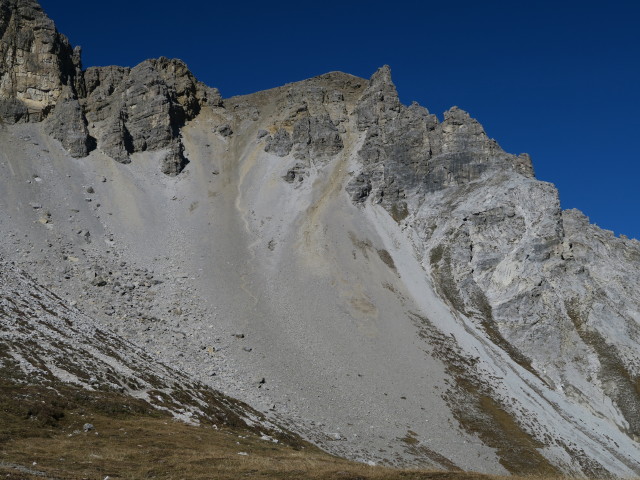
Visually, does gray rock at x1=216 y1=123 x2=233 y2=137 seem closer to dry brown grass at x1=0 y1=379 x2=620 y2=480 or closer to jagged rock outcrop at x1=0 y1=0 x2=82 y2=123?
jagged rock outcrop at x1=0 y1=0 x2=82 y2=123

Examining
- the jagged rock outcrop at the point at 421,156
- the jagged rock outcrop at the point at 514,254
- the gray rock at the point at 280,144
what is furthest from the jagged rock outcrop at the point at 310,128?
the jagged rock outcrop at the point at 514,254

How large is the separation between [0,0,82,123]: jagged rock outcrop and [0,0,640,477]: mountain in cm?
41

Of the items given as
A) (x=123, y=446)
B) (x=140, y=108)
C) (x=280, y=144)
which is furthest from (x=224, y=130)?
(x=123, y=446)

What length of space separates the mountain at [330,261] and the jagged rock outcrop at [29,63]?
0.41 metres

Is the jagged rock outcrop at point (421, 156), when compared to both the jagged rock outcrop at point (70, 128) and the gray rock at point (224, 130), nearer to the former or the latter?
the gray rock at point (224, 130)

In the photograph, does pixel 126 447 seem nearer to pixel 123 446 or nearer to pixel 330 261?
pixel 123 446

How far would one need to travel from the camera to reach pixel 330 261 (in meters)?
86.2

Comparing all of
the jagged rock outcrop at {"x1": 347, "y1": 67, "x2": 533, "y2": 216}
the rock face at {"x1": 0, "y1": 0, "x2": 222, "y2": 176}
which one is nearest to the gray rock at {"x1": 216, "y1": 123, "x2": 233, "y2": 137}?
the rock face at {"x1": 0, "y1": 0, "x2": 222, "y2": 176}

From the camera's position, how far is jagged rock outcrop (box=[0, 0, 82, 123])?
347 ft

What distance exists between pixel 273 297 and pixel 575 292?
50458mm

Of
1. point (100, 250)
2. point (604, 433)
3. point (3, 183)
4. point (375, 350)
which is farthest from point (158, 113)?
point (604, 433)

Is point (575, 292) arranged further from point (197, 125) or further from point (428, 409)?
point (197, 125)

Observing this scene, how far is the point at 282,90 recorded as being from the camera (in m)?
150

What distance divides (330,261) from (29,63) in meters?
82.2
